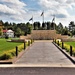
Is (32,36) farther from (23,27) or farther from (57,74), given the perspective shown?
(23,27)

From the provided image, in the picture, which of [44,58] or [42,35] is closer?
[44,58]

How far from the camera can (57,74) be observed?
35.2ft

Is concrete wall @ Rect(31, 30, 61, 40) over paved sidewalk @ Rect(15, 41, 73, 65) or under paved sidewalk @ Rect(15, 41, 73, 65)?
under

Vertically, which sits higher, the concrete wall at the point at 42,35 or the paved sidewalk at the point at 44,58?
the paved sidewalk at the point at 44,58

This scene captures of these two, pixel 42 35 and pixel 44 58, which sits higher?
pixel 44 58

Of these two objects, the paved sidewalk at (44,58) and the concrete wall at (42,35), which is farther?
the concrete wall at (42,35)

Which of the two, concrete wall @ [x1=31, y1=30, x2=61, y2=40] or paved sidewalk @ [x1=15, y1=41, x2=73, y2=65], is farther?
concrete wall @ [x1=31, y1=30, x2=61, y2=40]

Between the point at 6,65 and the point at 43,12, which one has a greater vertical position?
the point at 43,12

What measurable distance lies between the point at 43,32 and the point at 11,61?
61.2 metres

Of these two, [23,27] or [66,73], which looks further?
[23,27]

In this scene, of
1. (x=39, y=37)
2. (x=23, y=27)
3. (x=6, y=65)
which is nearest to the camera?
(x=6, y=65)

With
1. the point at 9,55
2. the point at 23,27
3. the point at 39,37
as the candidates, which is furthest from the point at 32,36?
the point at 23,27

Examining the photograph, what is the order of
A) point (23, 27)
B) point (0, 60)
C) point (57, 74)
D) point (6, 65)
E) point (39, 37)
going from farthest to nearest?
point (23, 27), point (39, 37), point (0, 60), point (6, 65), point (57, 74)

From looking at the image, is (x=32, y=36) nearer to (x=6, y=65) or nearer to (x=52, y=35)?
(x=52, y=35)
